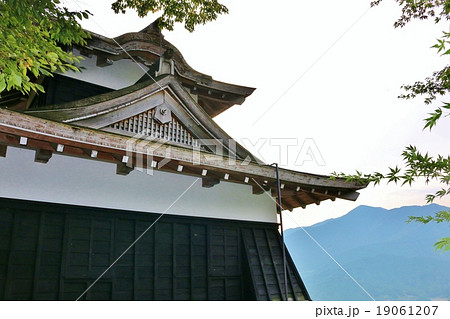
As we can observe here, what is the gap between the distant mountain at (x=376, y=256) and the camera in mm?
57906

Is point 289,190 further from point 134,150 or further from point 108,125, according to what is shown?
point 108,125

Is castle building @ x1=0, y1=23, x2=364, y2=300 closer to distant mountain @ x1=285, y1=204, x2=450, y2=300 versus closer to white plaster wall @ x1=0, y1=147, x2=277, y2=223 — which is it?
white plaster wall @ x1=0, y1=147, x2=277, y2=223

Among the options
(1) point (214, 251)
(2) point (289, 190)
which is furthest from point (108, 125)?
(2) point (289, 190)

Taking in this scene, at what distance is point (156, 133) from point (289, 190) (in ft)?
10.9

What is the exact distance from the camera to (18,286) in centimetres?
481

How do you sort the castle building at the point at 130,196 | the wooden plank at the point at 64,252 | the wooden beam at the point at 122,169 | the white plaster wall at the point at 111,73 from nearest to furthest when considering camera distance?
the castle building at the point at 130,196, the wooden plank at the point at 64,252, the wooden beam at the point at 122,169, the white plaster wall at the point at 111,73

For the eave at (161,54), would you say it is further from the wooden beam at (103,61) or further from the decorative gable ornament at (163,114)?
the decorative gable ornament at (163,114)

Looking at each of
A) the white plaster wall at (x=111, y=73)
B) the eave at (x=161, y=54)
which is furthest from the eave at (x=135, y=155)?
the eave at (x=161, y=54)

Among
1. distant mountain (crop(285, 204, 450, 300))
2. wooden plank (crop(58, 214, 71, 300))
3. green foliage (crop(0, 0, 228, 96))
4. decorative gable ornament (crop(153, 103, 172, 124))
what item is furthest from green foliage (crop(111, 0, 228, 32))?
distant mountain (crop(285, 204, 450, 300))

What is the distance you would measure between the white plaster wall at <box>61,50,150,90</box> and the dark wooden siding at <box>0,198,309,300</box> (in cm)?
382

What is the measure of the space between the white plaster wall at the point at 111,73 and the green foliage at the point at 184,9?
62.2 inches

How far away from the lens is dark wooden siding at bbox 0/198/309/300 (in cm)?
500

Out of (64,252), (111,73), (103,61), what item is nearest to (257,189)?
(64,252)

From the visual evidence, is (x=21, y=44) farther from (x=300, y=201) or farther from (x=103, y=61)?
(x=300, y=201)
